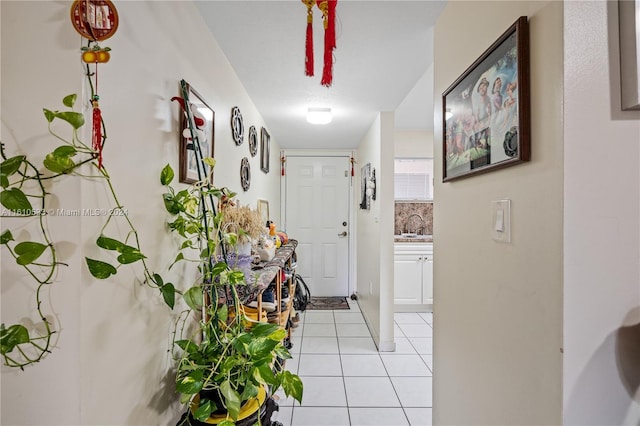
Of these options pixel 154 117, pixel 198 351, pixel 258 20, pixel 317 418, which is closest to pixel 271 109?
pixel 258 20

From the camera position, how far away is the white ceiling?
1395 millimetres

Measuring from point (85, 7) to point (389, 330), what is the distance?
2.89 meters

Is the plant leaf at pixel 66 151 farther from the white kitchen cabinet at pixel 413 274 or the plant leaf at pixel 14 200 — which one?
the white kitchen cabinet at pixel 413 274

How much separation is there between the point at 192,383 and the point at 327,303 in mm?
3401

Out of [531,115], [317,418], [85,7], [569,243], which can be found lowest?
[317,418]

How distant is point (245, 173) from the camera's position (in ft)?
7.44

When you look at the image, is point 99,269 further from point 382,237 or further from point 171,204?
point 382,237

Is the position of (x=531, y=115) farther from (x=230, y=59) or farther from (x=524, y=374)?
(x=230, y=59)

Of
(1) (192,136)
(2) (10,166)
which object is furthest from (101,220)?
(1) (192,136)

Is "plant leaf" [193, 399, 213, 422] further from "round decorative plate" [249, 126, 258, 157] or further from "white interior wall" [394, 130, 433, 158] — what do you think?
"white interior wall" [394, 130, 433, 158]

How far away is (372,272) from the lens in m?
3.22

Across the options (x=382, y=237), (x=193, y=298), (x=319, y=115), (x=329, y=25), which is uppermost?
(x=319, y=115)

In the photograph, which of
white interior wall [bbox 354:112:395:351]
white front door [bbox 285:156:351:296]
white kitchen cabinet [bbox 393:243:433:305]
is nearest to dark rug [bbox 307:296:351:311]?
white front door [bbox 285:156:351:296]

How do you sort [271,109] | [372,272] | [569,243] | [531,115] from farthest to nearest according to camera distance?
1. [372,272]
2. [271,109]
3. [531,115]
4. [569,243]
